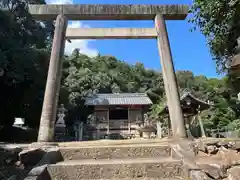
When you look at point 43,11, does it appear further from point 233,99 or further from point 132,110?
point 233,99

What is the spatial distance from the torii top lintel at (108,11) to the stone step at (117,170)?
166 inches

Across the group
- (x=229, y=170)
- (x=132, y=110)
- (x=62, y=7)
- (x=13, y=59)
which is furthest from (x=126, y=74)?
(x=229, y=170)

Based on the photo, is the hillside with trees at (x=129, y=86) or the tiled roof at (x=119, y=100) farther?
the tiled roof at (x=119, y=100)

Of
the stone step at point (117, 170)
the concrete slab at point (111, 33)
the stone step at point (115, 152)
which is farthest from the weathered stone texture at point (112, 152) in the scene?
the concrete slab at point (111, 33)

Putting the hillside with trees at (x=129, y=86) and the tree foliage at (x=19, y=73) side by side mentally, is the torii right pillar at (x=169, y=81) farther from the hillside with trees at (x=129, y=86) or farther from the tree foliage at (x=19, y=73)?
the hillside with trees at (x=129, y=86)

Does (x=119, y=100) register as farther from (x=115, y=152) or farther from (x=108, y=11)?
(x=115, y=152)

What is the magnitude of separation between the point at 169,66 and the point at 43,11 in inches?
147

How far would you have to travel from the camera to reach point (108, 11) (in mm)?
5887

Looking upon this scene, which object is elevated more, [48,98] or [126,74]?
[126,74]

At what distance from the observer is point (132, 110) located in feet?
60.2

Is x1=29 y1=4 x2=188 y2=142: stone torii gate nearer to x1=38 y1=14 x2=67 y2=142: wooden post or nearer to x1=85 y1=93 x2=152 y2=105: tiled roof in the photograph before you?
x1=38 y1=14 x2=67 y2=142: wooden post

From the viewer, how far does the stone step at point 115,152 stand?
12.3 feet

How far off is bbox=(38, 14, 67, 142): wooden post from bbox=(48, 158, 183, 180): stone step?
1.32m

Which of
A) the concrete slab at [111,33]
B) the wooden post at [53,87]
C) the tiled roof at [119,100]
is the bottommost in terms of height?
the wooden post at [53,87]
